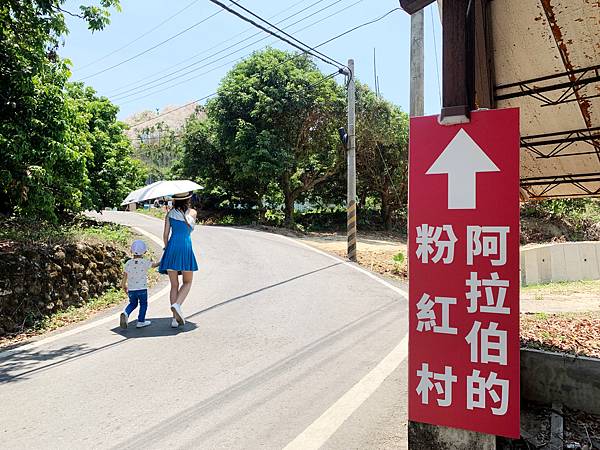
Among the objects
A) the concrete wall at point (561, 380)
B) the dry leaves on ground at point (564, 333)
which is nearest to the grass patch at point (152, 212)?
the dry leaves on ground at point (564, 333)

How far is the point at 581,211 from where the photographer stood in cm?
2834

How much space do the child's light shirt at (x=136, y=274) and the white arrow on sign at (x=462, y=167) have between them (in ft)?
14.8

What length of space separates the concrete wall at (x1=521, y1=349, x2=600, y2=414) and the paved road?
1.12 m

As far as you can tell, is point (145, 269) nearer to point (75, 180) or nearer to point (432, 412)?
point (75, 180)

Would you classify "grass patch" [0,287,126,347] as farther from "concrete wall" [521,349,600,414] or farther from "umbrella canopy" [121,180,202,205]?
"concrete wall" [521,349,600,414]

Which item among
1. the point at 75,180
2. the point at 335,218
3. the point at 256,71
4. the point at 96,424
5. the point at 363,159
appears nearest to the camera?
the point at 96,424

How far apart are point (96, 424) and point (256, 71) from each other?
22571 millimetres

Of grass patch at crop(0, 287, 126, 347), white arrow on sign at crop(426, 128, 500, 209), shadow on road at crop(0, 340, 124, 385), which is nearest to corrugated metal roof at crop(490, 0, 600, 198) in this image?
white arrow on sign at crop(426, 128, 500, 209)

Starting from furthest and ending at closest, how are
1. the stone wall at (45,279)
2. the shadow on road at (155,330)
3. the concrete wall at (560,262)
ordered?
1. the concrete wall at (560,262)
2. the stone wall at (45,279)
3. the shadow on road at (155,330)

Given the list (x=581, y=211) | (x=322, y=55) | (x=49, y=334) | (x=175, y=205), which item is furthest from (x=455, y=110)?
(x=581, y=211)

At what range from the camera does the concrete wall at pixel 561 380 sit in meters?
3.68

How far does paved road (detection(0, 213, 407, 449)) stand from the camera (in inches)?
128

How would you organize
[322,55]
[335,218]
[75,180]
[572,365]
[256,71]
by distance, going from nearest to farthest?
[572,365]
[75,180]
[322,55]
[256,71]
[335,218]

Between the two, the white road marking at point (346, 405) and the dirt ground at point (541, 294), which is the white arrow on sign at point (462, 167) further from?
the dirt ground at point (541, 294)
